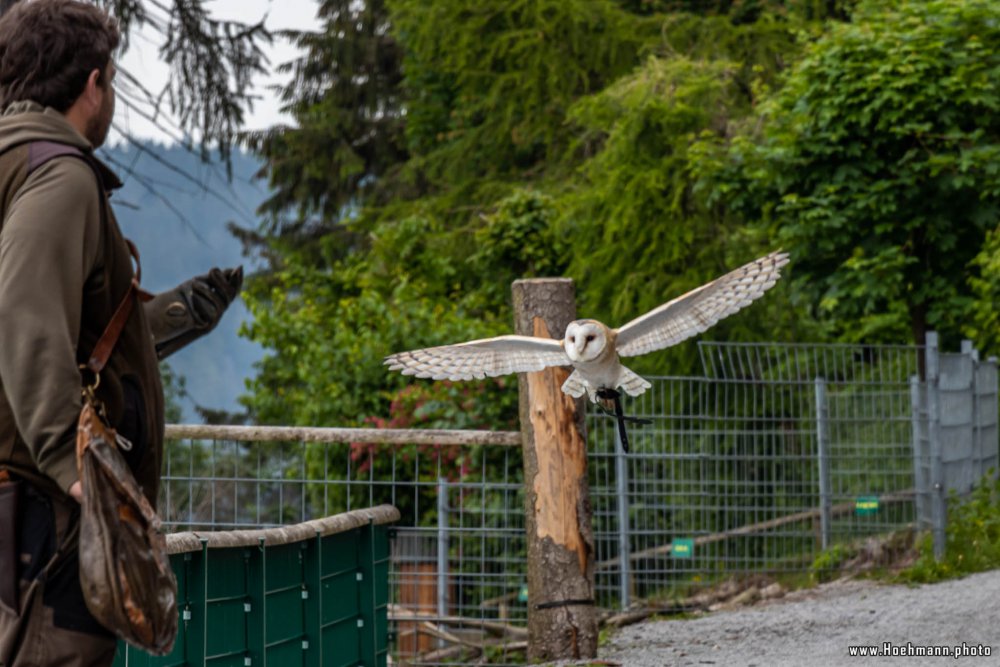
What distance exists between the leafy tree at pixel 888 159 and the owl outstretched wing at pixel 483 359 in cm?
482

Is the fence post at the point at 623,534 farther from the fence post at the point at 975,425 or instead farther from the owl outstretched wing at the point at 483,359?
the fence post at the point at 975,425

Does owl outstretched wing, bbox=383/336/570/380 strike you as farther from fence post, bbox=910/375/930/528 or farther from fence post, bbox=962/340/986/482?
fence post, bbox=962/340/986/482

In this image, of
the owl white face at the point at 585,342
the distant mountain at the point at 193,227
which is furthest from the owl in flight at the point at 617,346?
the distant mountain at the point at 193,227

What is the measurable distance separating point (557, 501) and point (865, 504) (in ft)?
10.8

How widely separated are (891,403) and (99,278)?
720 centimetres

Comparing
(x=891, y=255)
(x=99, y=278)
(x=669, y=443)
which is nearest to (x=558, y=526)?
(x=669, y=443)

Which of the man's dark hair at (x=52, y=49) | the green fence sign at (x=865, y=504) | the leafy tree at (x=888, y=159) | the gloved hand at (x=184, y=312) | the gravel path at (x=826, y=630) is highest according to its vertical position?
the leafy tree at (x=888, y=159)

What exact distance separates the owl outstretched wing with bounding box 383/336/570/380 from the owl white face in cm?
21

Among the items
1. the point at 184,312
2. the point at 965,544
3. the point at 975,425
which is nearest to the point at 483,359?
the point at 184,312

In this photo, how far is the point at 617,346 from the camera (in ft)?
16.4

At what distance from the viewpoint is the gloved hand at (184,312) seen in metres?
2.81

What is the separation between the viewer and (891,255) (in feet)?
30.3

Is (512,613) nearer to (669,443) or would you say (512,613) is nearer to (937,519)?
(669,443)

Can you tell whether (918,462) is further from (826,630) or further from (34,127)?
(34,127)
